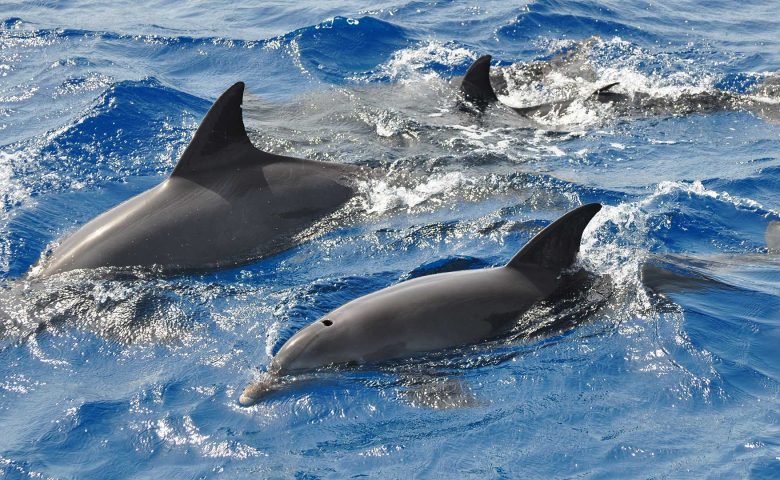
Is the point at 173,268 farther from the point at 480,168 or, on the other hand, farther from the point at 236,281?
the point at 480,168

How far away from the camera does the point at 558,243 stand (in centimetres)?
896

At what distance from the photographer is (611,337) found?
348 inches

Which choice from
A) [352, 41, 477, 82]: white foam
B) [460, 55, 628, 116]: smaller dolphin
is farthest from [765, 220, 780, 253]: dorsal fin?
[352, 41, 477, 82]: white foam

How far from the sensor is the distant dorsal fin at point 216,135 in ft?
35.2

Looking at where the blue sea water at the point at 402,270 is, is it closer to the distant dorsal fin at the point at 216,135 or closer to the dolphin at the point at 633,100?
the dolphin at the point at 633,100

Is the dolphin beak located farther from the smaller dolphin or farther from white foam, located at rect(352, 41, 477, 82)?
white foam, located at rect(352, 41, 477, 82)

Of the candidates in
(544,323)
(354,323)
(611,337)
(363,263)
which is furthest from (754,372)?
(363,263)

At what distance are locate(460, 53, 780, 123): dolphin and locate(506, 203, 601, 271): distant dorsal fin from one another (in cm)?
691

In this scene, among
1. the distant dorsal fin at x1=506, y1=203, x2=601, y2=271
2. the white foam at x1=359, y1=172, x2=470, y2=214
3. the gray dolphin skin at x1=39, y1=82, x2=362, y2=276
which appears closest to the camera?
the distant dorsal fin at x1=506, y1=203, x2=601, y2=271

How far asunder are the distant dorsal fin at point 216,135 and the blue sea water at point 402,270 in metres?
1.41

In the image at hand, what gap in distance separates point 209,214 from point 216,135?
0.93 metres

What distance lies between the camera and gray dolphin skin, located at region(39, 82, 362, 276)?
10.6 meters

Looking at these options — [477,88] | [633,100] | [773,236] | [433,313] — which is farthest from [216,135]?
[633,100]

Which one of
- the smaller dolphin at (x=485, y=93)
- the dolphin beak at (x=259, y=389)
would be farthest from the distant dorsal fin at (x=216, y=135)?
the smaller dolphin at (x=485, y=93)
